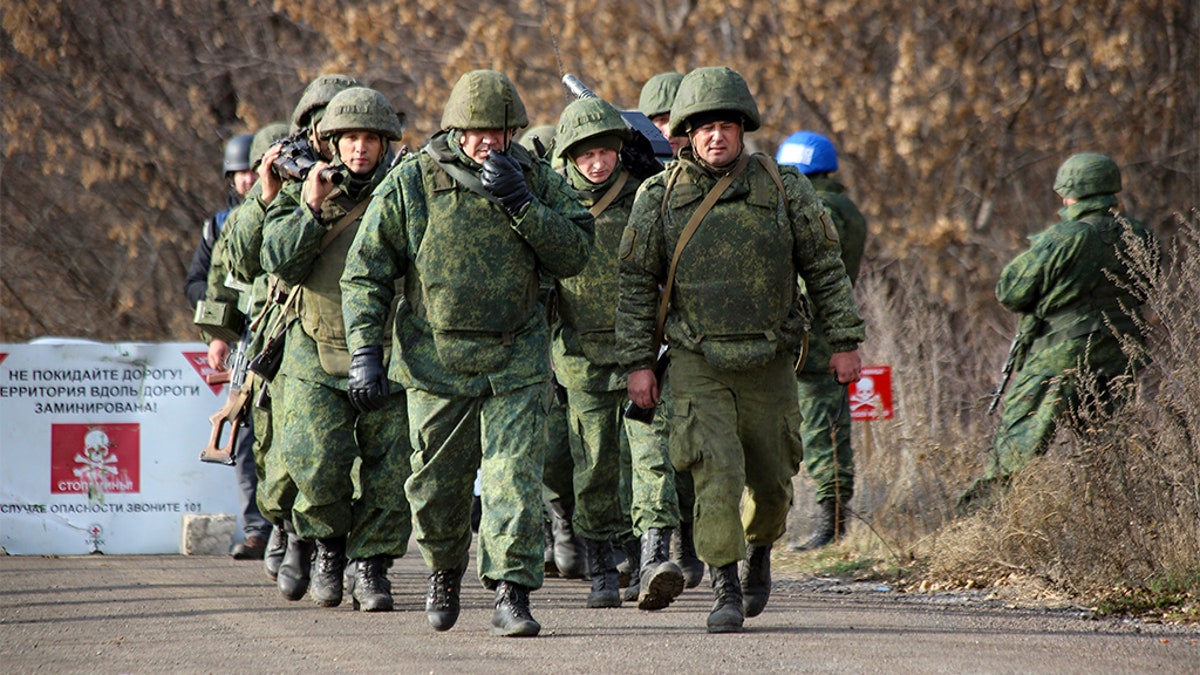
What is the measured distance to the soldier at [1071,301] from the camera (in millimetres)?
9516

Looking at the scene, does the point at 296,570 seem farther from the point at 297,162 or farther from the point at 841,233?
the point at 841,233

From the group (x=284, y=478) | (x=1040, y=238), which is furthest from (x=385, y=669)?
(x=1040, y=238)

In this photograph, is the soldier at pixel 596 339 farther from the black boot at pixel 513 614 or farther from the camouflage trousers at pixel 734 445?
the black boot at pixel 513 614

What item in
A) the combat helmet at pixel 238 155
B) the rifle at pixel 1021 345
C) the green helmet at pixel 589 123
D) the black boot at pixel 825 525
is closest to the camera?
the green helmet at pixel 589 123

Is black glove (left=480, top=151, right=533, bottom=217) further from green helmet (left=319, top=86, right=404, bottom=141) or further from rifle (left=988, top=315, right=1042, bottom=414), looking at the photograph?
rifle (left=988, top=315, right=1042, bottom=414)

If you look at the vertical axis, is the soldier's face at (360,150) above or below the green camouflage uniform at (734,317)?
above

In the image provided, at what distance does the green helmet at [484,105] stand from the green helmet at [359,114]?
0.91 m

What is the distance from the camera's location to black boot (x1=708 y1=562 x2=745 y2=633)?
22.9 feet

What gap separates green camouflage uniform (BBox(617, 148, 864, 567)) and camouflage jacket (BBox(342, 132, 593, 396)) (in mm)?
371

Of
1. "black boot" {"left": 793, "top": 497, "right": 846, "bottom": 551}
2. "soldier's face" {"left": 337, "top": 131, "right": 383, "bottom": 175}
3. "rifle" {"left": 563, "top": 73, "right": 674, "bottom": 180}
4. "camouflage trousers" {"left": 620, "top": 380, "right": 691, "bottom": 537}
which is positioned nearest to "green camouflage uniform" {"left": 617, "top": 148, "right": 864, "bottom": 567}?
"camouflage trousers" {"left": 620, "top": 380, "right": 691, "bottom": 537}

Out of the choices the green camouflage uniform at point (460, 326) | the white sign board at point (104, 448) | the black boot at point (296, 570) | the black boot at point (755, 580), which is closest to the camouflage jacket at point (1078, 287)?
the black boot at point (755, 580)

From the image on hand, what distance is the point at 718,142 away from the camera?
7.12m

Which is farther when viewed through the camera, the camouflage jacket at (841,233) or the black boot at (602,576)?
the camouflage jacket at (841,233)

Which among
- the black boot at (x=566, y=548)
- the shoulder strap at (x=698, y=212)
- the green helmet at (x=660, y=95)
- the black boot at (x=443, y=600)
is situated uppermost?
the green helmet at (x=660, y=95)
